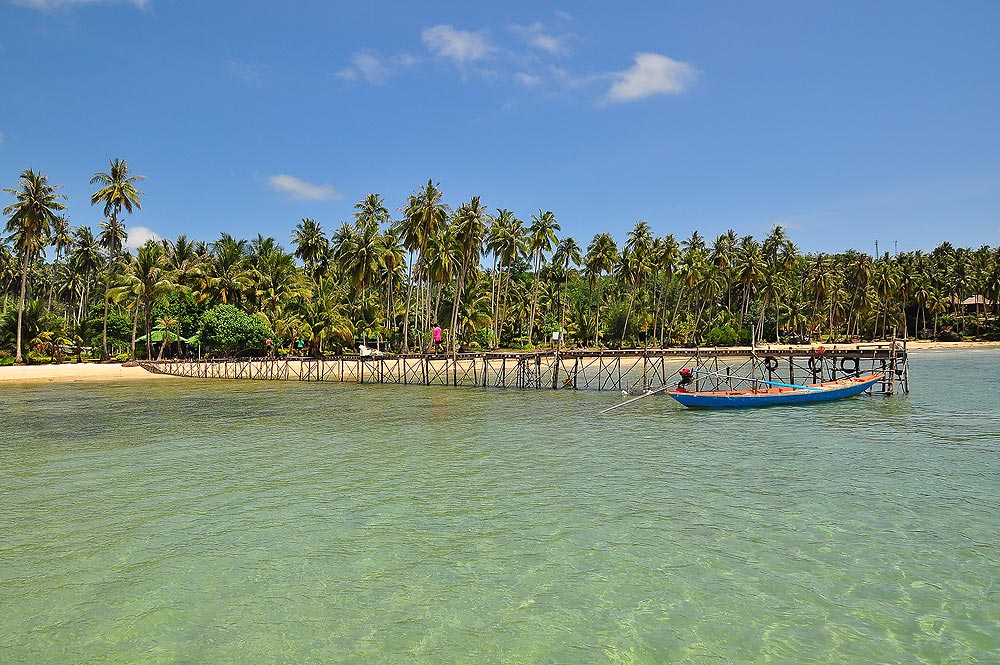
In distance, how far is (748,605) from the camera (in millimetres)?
9203

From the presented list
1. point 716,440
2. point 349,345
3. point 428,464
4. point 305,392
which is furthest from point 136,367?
point 716,440

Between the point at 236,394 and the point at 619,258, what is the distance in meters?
56.8

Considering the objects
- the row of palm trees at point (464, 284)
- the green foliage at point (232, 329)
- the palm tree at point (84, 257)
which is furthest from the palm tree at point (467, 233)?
the palm tree at point (84, 257)

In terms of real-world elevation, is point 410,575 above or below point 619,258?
below

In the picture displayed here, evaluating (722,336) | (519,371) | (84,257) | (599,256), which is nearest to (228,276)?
(84,257)

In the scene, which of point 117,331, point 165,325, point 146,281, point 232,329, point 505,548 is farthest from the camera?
point 117,331

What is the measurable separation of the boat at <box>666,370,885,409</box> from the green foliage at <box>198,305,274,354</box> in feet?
153

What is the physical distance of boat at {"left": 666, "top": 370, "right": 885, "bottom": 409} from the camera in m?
30.0

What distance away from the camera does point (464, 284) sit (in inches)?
3000

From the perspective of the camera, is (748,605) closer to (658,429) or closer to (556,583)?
(556,583)

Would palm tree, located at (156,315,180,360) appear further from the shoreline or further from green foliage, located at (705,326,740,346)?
green foliage, located at (705,326,740,346)

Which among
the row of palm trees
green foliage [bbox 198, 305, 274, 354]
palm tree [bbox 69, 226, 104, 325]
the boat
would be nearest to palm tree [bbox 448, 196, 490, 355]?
the row of palm trees

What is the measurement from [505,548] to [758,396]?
22630mm

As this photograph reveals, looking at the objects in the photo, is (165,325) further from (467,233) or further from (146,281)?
(467,233)
